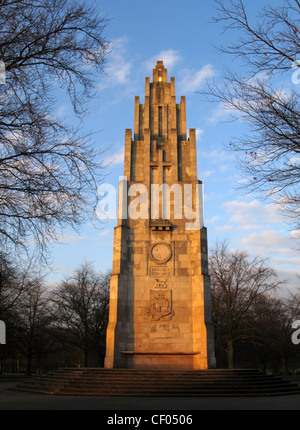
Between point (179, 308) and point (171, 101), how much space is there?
13610 millimetres

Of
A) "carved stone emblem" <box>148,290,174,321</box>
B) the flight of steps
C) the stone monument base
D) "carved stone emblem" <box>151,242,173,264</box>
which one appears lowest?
the flight of steps

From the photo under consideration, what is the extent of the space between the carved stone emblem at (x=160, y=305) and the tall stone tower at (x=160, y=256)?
0.17 ft

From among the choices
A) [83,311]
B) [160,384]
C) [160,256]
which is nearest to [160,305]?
[160,256]

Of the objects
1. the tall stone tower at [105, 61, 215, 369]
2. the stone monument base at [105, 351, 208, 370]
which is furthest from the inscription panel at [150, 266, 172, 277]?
the stone monument base at [105, 351, 208, 370]

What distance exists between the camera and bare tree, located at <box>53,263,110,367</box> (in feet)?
128

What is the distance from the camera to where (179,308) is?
2020cm

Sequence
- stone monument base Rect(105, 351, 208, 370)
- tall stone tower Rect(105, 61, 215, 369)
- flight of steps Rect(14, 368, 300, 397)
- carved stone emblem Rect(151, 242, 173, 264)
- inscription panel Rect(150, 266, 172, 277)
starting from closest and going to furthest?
flight of steps Rect(14, 368, 300, 397) → stone monument base Rect(105, 351, 208, 370) → tall stone tower Rect(105, 61, 215, 369) → inscription panel Rect(150, 266, 172, 277) → carved stone emblem Rect(151, 242, 173, 264)

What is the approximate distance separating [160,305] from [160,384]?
16.6 ft

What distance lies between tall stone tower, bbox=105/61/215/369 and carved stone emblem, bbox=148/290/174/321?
5 centimetres

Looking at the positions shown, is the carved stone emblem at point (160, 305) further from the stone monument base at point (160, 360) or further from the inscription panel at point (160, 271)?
the stone monument base at point (160, 360)

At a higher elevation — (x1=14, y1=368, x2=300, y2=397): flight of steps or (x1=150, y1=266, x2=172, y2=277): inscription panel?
(x1=150, y1=266, x2=172, y2=277): inscription panel

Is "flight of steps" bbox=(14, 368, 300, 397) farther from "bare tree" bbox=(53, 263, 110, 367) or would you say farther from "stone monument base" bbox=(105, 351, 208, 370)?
"bare tree" bbox=(53, 263, 110, 367)
